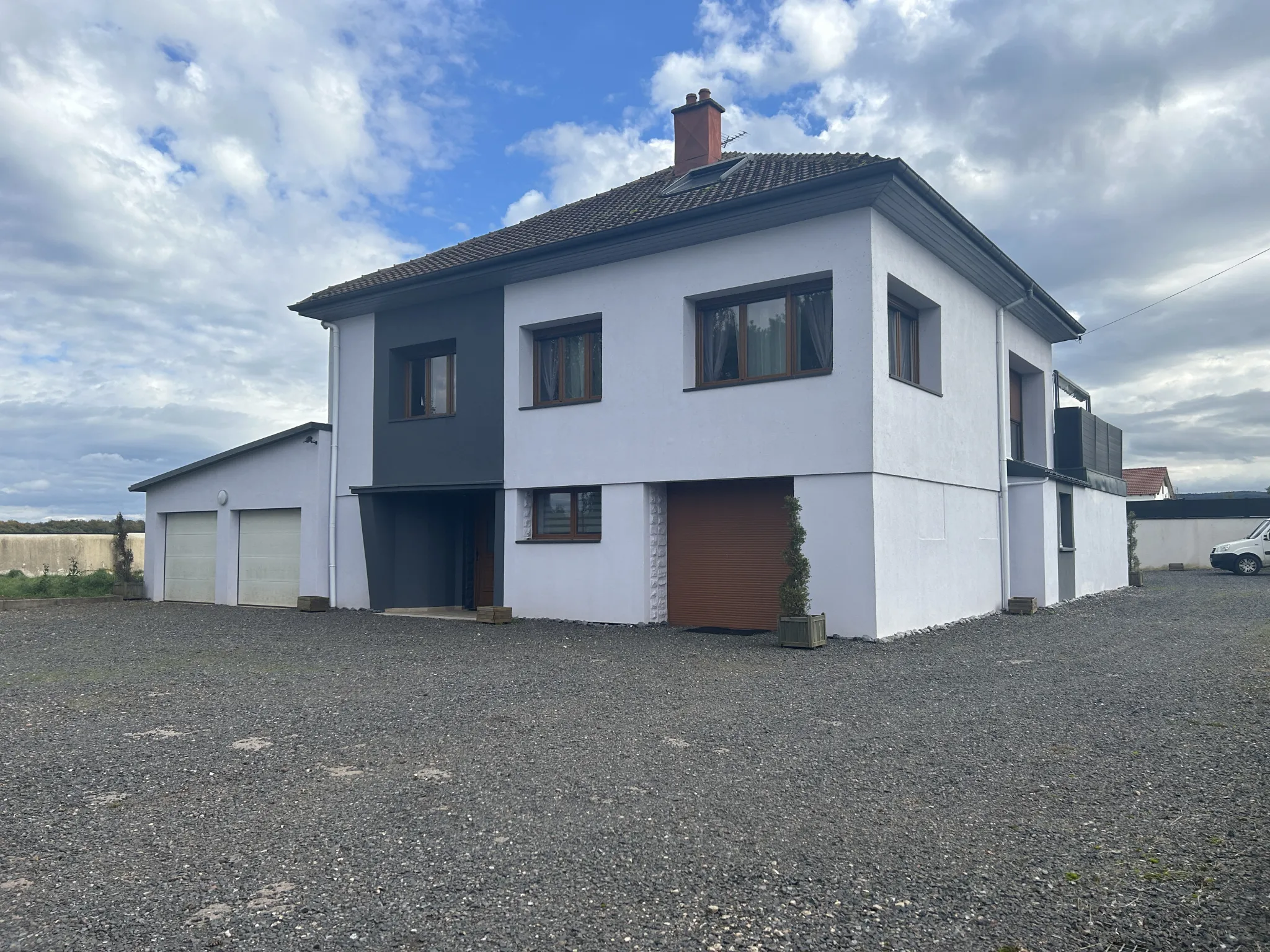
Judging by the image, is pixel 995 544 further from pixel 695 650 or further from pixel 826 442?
pixel 695 650

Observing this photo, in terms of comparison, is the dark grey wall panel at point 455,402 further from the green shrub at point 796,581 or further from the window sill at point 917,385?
the window sill at point 917,385

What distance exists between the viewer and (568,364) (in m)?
15.2

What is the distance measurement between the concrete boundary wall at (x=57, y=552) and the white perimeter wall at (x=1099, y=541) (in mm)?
29001

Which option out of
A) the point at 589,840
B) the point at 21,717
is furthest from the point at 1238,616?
the point at 21,717

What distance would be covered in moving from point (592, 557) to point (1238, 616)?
35.6ft

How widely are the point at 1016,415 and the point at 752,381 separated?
31.9 feet

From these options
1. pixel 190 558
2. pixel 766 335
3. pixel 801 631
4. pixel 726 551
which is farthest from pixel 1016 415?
pixel 190 558

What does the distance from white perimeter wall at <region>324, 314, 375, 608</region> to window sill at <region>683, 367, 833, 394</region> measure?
724 cm

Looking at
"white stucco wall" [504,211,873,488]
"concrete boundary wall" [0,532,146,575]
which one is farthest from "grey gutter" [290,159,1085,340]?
"concrete boundary wall" [0,532,146,575]

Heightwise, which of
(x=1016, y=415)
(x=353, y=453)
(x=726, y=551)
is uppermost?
(x=1016, y=415)

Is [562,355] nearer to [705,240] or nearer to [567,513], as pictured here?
[567,513]

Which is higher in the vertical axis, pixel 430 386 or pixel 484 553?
pixel 430 386

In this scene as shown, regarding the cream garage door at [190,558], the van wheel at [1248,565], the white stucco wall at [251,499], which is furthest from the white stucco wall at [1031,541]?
the cream garage door at [190,558]

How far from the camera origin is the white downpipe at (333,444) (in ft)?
57.5
